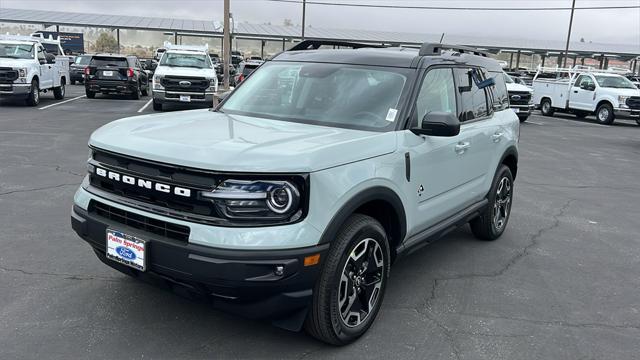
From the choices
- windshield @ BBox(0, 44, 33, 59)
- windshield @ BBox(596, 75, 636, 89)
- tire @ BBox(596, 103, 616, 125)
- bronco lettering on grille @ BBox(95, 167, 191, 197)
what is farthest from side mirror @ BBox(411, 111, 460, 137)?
windshield @ BBox(596, 75, 636, 89)

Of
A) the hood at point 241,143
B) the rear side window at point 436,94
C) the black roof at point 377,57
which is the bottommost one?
the hood at point 241,143

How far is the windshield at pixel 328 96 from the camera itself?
159 inches

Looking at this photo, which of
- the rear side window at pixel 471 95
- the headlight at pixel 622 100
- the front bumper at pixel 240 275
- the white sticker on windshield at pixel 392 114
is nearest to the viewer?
the front bumper at pixel 240 275

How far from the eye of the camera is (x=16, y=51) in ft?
57.3

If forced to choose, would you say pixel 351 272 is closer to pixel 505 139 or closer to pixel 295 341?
pixel 295 341

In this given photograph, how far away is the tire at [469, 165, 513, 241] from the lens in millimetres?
5668

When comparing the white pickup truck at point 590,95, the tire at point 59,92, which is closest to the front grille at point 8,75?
the tire at point 59,92

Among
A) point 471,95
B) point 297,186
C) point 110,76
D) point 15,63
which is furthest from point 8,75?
point 297,186

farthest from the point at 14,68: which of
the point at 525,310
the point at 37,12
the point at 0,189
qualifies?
the point at 37,12

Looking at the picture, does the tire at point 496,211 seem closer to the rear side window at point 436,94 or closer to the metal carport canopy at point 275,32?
the rear side window at point 436,94

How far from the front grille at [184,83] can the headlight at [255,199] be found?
48.1ft

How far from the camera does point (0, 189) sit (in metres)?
6.98

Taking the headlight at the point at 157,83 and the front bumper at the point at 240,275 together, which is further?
the headlight at the point at 157,83

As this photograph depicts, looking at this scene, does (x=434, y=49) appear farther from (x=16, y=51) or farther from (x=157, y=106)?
(x=16, y=51)
